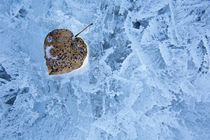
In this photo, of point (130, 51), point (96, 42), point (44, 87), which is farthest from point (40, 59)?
→ point (130, 51)

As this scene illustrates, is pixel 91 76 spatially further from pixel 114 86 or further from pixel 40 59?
pixel 40 59

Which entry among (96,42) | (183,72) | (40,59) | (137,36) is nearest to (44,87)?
(40,59)

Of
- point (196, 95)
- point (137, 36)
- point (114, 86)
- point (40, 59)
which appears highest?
point (40, 59)

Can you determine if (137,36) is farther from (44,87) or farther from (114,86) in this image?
(44,87)

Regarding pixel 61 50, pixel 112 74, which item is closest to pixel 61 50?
pixel 61 50

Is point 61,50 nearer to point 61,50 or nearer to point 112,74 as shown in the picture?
point 61,50

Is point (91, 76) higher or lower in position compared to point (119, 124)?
higher
